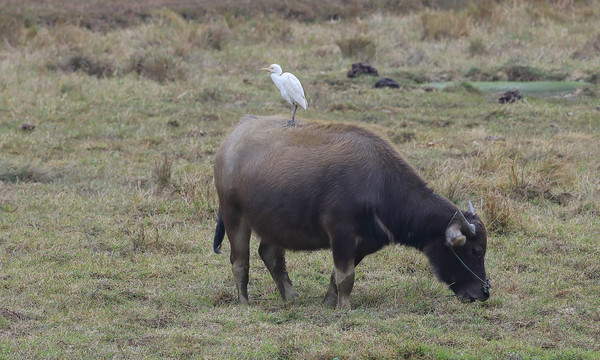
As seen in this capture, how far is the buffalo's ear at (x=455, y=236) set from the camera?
5707mm

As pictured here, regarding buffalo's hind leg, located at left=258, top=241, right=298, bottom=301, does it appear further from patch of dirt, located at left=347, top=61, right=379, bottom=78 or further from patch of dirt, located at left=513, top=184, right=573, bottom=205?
patch of dirt, located at left=347, top=61, right=379, bottom=78

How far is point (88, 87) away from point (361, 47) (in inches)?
233

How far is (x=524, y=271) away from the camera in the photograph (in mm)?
6973

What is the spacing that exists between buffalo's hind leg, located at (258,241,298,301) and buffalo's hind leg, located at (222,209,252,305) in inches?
8.3

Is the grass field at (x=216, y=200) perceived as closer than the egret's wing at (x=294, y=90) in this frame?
Yes

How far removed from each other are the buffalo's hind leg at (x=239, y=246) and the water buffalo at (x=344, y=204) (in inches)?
0.9

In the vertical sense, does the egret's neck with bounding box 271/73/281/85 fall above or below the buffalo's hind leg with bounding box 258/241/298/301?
above

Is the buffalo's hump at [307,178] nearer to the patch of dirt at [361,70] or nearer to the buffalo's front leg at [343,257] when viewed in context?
the buffalo's front leg at [343,257]

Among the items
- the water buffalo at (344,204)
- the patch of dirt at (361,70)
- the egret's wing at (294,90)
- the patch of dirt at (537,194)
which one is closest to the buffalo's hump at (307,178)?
the water buffalo at (344,204)

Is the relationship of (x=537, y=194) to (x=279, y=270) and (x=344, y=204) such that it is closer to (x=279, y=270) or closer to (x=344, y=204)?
(x=279, y=270)

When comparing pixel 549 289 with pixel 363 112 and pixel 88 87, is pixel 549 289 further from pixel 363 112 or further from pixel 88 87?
pixel 88 87

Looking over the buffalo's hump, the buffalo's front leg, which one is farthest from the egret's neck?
the buffalo's front leg

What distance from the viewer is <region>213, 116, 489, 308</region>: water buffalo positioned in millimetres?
5738

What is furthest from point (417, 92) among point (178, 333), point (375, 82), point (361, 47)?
point (178, 333)
